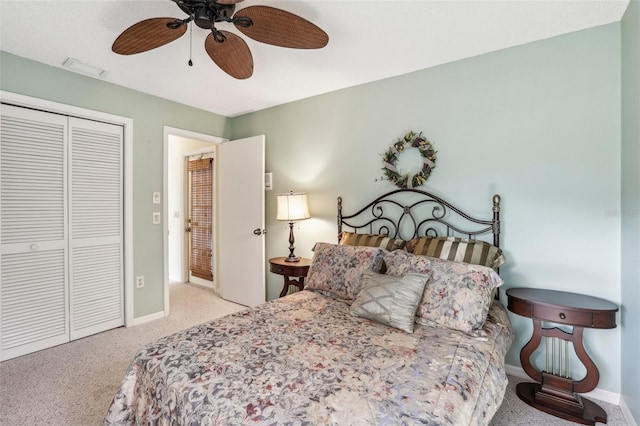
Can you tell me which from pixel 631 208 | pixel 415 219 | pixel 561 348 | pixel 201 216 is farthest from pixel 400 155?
pixel 201 216

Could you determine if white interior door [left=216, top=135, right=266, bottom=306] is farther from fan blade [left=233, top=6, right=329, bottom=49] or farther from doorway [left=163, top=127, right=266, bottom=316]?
fan blade [left=233, top=6, right=329, bottom=49]

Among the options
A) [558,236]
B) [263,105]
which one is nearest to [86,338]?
[263,105]

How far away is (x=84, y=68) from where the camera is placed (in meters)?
2.77

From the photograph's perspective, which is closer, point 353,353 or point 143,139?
point 353,353

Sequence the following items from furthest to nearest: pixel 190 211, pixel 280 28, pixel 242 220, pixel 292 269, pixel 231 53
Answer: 1. pixel 190 211
2. pixel 242 220
3. pixel 292 269
4. pixel 231 53
5. pixel 280 28

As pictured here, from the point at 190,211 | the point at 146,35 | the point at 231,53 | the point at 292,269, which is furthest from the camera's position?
the point at 190,211

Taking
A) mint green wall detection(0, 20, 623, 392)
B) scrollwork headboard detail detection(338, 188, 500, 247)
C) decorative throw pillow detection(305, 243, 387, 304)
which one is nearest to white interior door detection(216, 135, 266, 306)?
mint green wall detection(0, 20, 623, 392)

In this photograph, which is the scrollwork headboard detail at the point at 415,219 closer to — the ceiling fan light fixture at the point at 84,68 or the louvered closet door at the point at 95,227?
the louvered closet door at the point at 95,227

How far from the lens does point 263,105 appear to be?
377 cm

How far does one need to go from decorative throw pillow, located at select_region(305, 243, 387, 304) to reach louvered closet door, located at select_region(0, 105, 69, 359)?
7.72ft

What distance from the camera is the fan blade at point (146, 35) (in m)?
1.69

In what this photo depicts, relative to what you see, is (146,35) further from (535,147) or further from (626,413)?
(626,413)

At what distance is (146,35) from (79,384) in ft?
7.85

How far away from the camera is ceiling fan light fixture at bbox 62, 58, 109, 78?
265 centimetres
